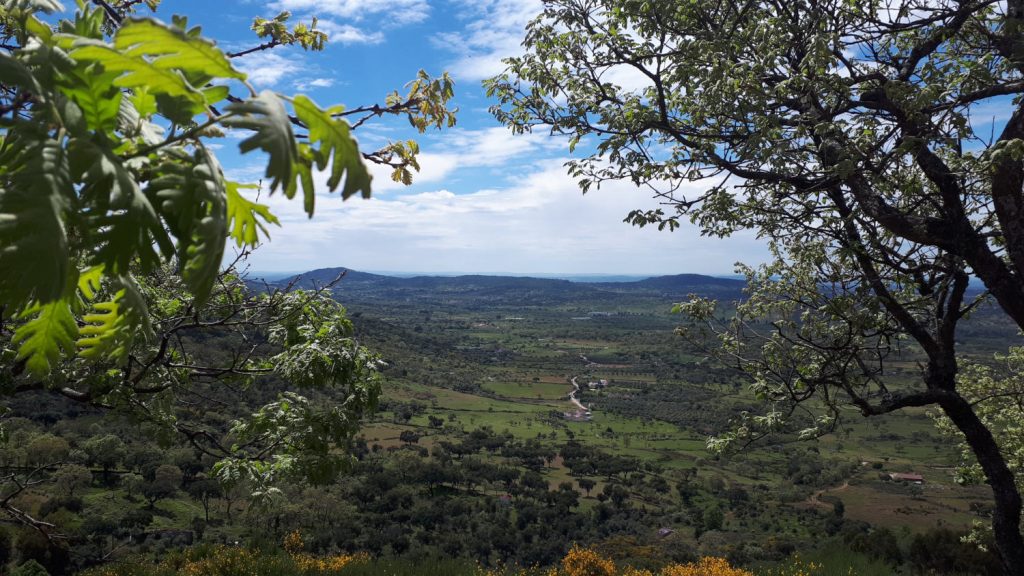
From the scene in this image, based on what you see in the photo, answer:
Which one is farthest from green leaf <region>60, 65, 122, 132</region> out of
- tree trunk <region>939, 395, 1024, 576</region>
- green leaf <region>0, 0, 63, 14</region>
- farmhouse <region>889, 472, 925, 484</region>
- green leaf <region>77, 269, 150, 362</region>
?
farmhouse <region>889, 472, 925, 484</region>

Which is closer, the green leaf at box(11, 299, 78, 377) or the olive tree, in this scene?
the green leaf at box(11, 299, 78, 377)

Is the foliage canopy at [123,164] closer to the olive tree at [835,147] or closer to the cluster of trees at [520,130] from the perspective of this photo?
the cluster of trees at [520,130]

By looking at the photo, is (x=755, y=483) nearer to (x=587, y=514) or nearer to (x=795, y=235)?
(x=587, y=514)

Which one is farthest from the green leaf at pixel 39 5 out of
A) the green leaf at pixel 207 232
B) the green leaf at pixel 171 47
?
the green leaf at pixel 207 232

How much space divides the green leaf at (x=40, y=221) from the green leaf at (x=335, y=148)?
0.51 meters

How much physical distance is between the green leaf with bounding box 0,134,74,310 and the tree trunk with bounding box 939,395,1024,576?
9.69m

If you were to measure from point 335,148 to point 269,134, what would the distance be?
0.24 m

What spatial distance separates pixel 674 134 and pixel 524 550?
49.3m

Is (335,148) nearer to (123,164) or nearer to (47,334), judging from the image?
(123,164)

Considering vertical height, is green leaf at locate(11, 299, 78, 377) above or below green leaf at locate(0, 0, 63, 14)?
below

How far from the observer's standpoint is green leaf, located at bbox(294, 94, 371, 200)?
129cm

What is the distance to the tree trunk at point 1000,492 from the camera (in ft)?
23.6

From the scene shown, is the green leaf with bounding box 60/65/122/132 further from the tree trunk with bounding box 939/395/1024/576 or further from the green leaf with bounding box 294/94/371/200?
the tree trunk with bounding box 939/395/1024/576

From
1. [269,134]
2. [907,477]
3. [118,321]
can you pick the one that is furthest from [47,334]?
[907,477]
